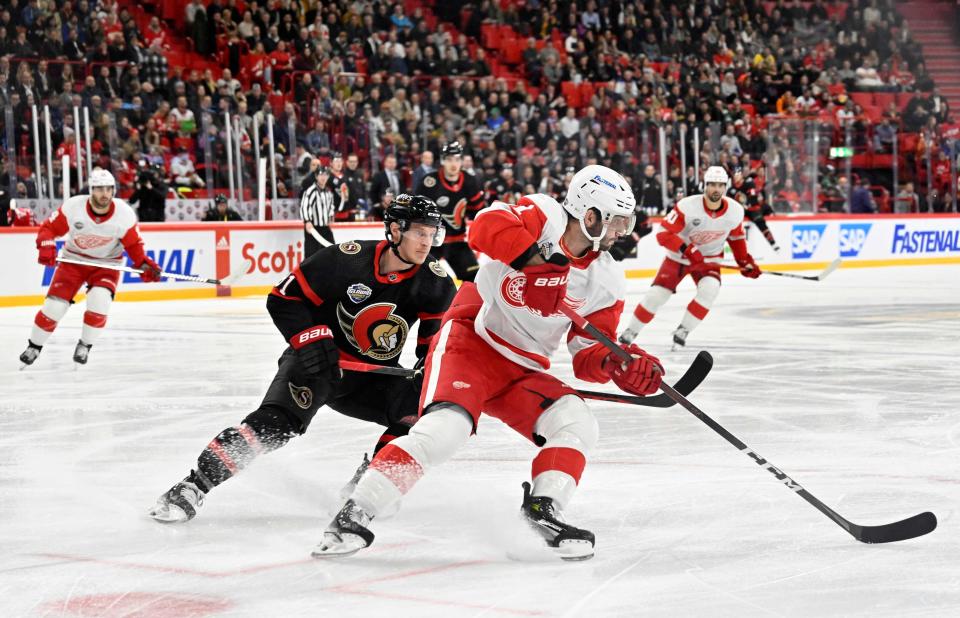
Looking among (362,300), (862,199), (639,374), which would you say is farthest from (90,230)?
(862,199)

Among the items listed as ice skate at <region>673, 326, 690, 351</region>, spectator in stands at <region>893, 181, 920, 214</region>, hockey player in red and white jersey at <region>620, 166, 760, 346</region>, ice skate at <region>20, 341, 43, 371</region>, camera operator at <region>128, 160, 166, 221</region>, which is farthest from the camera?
spectator in stands at <region>893, 181, 920, 214</region>

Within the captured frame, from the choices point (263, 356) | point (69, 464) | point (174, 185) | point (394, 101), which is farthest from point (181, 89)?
point (69, 464)

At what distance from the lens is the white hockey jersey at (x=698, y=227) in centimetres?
904

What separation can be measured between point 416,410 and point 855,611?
4.84ft

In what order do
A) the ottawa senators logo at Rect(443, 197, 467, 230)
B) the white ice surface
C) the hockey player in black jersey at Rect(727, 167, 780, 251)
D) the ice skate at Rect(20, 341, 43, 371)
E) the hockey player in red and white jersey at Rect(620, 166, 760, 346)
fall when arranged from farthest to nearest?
the hockey player in black jersey at Rect(727, 167, 780, 251), the ottawa senators logo at Rect(443, 197, 467, 230), the hockey player in red and white jersey at Rect(620, 166, 760, 346), the ice skate at Rect(20, 341, 43, 371), the white ice surface

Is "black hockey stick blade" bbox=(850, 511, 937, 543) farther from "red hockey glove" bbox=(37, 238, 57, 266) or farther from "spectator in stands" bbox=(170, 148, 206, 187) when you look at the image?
"spectator in stands" bbox=(170, 148, 206, 187)

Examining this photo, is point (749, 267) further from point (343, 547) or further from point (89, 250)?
point (343, 547)

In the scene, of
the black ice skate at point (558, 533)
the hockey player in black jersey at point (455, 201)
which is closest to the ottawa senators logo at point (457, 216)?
the hockey player in black jersey at point (455, 201)

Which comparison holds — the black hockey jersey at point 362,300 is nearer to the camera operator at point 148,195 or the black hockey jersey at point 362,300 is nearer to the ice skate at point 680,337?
the ice skate at point 680,337

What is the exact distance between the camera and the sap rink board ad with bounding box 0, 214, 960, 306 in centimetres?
1130

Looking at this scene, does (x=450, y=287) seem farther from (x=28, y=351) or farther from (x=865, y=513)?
(x=28, y=351)

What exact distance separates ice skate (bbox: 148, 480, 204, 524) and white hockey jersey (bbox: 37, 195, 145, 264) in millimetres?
4438

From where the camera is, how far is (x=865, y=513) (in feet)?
12.3

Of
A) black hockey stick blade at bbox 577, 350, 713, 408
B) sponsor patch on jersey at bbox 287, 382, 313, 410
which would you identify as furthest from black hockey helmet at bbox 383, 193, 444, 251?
black hockey stick blade at bbox 577, 350, 713, 408
